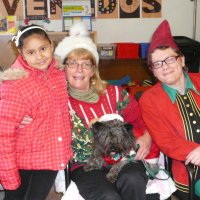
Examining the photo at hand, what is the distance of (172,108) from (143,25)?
8.13 feet

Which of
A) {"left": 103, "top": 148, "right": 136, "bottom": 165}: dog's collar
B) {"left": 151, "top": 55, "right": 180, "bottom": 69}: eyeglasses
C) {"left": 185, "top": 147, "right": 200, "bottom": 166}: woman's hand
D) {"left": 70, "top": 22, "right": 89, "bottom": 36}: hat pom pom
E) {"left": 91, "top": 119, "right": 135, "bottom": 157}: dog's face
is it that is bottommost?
{"left": 103, "top": 148, "right": 136, "bottom": 165}: dog's collar

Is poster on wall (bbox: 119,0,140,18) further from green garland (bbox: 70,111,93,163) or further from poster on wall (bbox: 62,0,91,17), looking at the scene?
green garland (bbox: 70,111,93,163)

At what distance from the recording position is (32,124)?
5.28 feet

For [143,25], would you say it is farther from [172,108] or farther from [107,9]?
[172,108]

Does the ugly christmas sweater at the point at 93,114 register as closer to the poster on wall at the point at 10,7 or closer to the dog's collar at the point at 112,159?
the dog's collar at the point at 112,159

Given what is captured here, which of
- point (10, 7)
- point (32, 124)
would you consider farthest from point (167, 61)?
point (10, 7)

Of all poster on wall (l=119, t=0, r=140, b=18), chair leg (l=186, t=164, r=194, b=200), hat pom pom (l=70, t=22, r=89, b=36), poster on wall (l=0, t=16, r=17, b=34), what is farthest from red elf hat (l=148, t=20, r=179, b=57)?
poster on wall (l=119, t=0, r=140, b=18)

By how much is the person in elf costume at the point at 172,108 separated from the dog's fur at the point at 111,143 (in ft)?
0.60

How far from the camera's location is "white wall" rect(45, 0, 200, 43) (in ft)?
13.1

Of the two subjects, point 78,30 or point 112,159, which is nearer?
point 112,159

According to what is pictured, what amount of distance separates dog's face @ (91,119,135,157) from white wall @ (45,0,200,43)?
2.51m

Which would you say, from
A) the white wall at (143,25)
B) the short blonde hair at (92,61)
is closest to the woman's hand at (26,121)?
the short blonde hair at (92,61)

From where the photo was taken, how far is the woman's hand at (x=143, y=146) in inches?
70.2

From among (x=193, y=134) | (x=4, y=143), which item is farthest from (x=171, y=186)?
(x=4, y=143)
